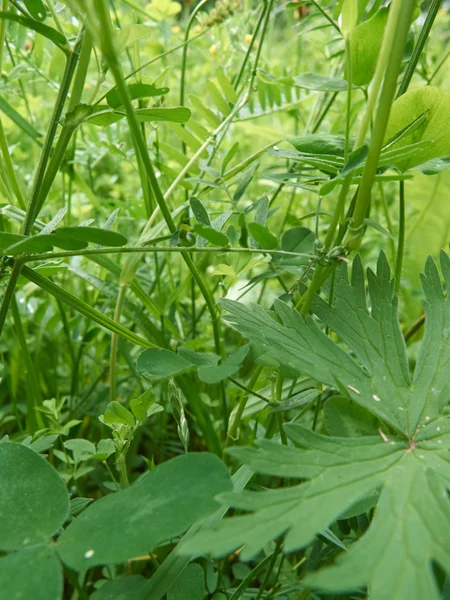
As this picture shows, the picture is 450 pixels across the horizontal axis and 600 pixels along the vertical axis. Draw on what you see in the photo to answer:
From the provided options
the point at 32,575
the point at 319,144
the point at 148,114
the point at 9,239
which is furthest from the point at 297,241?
the point at 32,575

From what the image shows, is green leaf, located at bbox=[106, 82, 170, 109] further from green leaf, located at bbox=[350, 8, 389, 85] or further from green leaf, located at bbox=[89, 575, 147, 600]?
green leaf, located at bbox=[89, 575, 147, 600]

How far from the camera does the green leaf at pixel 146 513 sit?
324 mm

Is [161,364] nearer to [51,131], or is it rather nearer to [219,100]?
[51,131]

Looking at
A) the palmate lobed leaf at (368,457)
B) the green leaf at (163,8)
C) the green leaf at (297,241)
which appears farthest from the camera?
the green leaf at (163,8)

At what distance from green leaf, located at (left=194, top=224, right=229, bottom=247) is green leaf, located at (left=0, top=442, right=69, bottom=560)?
0.65ft

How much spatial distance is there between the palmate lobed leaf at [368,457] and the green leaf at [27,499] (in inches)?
4.8

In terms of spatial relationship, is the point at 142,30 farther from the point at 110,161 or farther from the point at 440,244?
the point at 110,161

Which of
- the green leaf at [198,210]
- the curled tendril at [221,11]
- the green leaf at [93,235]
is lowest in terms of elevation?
the green leaf at [93,235]

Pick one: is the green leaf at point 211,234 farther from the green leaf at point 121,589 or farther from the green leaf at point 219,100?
the green leaf at point 219,100

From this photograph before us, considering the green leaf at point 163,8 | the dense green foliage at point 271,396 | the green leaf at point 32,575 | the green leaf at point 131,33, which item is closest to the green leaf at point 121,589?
the dense green foliage at point 271,396

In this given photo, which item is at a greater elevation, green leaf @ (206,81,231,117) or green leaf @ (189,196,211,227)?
green leaf @ (206,81,231,117)

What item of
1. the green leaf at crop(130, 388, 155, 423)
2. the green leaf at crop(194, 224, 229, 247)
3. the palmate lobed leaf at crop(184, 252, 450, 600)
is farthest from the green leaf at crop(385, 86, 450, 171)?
the green leaf at crop(130, 388, 155, 423)

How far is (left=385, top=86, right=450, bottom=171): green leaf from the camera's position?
1.72 ft

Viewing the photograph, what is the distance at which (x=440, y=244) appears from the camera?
1057 millimetres
